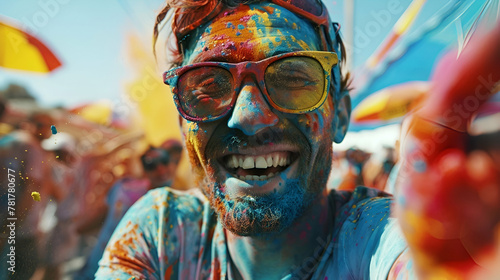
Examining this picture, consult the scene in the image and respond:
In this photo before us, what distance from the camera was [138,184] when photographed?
13.3ft

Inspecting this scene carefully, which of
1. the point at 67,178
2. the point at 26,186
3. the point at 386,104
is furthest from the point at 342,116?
the point at 386,104

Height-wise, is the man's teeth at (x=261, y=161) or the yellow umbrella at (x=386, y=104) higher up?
the man's teeth at (x=261, y=161)

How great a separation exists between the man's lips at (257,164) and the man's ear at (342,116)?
→ 37 centimetres

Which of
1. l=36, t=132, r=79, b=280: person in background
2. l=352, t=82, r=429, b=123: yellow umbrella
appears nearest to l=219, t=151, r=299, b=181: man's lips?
l=36, t=132, r=79, b=280: person in background

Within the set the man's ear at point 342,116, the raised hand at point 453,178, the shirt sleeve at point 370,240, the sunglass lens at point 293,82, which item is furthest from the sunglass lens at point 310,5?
the raised hand at point 453,178

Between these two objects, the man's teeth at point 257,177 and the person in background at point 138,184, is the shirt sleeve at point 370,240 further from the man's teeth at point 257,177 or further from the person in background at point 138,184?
the person in background at point 138,184

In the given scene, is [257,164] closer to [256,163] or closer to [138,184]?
[256,163]

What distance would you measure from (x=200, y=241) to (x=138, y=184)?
2652 mm

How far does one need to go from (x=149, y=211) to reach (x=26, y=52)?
94.0 inches

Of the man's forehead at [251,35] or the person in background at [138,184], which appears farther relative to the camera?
the person in background at [138,184]

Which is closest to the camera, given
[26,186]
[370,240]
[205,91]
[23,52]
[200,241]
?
[370,240]

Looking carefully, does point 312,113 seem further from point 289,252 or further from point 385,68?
point 385,68

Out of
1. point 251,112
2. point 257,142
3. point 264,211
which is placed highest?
point 251,112

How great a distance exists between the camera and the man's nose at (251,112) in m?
1.30
